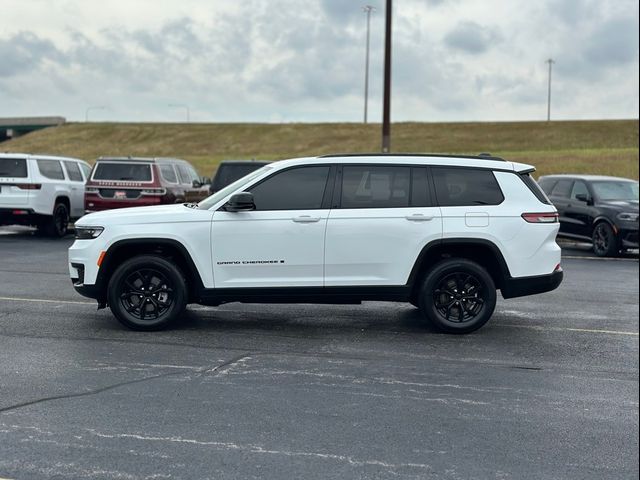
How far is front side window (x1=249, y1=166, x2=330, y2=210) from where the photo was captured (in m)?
8.67

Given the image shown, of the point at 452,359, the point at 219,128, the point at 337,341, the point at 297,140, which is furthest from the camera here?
the point at 219,128

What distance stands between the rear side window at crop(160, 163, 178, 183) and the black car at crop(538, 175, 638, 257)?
28.9ft

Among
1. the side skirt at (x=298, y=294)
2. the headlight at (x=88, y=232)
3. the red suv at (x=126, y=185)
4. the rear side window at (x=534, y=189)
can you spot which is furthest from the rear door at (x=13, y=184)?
the rear side window at (x=534, y=189)

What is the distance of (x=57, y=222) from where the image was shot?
1955 centimetres

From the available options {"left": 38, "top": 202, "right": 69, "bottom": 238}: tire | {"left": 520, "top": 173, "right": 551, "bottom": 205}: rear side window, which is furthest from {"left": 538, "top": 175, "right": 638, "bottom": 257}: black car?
{"left": 38, "top": 202, "right": 69, "bottom": 238}: tire

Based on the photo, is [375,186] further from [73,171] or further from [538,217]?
[73,171]

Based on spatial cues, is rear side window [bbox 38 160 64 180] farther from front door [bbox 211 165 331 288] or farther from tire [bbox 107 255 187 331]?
front door [bbox 211 165 331 288]

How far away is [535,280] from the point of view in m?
8.75

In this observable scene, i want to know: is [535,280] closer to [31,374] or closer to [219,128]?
[31,374]

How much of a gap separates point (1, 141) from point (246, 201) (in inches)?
4182

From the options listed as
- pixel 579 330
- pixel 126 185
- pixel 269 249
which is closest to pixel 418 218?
pixel 269 249

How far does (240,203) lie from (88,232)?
5.28 ft

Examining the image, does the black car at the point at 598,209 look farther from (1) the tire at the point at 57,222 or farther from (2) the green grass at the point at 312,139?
(2) the green grass at the point at 312,139

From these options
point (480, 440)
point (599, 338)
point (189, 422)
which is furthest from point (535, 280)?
point (189, 422)
